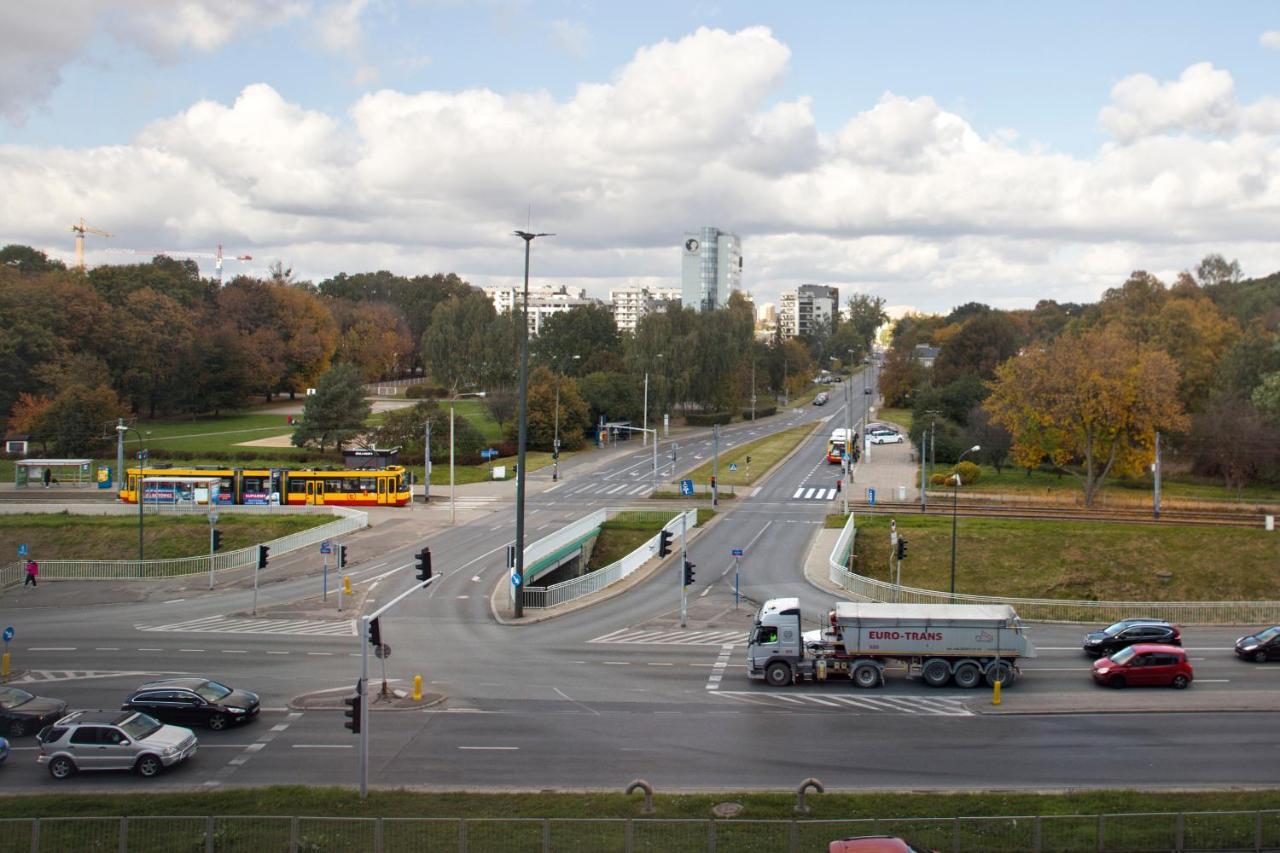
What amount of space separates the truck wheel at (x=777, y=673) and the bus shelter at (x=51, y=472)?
201 feet

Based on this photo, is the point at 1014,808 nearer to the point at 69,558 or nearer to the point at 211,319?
the point at 69,558

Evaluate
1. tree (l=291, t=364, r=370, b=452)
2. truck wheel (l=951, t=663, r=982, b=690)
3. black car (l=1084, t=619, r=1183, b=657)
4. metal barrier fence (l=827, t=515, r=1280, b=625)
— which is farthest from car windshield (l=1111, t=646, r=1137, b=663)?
tree (l=291, t=364, r=370, b=452)

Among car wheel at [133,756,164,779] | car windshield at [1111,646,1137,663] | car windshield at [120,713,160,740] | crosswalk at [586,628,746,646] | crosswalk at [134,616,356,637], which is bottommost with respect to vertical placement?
crosswalk at [134,616,356,637]

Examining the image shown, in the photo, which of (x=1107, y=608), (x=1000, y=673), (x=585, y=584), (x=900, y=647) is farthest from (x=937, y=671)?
(x=585, y=584)

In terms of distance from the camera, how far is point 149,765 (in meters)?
22.0

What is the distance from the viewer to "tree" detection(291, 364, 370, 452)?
86.4 m

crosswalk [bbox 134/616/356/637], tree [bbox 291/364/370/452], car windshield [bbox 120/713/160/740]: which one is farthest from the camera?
tree [bbox 291/364/370/452]

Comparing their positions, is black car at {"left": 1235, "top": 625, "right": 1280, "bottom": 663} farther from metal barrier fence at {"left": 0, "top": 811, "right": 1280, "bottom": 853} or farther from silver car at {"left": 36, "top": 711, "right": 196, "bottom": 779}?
silver car at {"left": 36, "top": 711, "right": 196, "bottom": 779}

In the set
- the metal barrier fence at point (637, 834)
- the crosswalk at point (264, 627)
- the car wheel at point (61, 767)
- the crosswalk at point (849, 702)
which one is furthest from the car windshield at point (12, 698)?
the crosswalk at point (849, 702)

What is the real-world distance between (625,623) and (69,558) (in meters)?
33.9

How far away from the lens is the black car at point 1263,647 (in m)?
31.3

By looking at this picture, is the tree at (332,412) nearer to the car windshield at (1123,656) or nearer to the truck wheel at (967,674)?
the truck wheel at (967,674)

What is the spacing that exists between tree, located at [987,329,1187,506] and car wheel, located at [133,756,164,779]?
55544 millimetres

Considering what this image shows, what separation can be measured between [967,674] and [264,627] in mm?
23678
